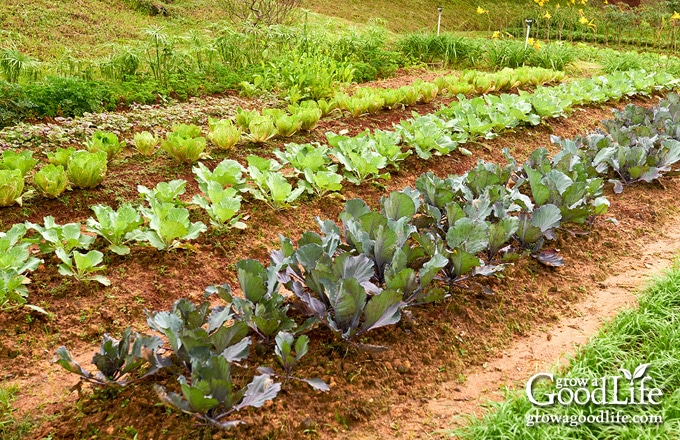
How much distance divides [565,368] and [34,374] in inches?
97.6

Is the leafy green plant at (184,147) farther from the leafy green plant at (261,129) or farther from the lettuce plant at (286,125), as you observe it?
the lettuce plant at (286,125)

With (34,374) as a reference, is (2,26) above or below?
above

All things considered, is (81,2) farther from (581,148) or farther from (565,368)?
(565,368)

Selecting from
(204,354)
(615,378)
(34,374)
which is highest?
(204,354)

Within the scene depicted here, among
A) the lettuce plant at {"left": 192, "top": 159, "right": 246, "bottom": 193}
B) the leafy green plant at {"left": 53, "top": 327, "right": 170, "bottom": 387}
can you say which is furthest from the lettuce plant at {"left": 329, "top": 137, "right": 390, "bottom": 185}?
the leafy green plant at {"left": 53, "top": 327, "right": 170, "bottom": 387}

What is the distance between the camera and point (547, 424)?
7.47 ft

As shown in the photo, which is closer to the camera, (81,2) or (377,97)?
(377,97)

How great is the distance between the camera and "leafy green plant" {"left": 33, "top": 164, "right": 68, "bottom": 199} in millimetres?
3793

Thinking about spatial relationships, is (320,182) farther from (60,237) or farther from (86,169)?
(60,237)

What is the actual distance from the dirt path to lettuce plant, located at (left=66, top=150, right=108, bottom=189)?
273 cm

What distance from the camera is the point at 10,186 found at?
11.9 ft

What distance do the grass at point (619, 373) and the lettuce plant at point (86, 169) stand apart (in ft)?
9.82

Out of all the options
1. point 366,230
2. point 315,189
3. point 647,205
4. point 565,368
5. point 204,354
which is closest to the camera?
point 204,354

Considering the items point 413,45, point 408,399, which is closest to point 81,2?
point 413,45
